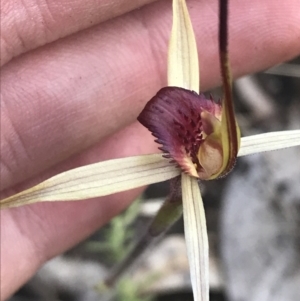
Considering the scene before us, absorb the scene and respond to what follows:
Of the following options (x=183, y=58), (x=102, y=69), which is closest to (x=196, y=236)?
(x=183, y=58)

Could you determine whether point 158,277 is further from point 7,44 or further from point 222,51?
point 222,51

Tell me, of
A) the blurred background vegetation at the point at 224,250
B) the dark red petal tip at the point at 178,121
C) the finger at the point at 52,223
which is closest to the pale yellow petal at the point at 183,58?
the dark red petal tip at the point at 178,121

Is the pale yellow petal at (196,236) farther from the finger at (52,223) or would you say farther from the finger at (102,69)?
the finger at (52,223)

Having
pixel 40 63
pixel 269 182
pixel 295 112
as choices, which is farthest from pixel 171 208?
pixel 295 112

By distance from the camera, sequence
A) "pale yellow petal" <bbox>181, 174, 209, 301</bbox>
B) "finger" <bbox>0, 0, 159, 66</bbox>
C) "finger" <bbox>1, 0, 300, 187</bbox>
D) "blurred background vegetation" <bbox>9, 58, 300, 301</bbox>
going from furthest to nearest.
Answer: "blurred background vegetation" <bbox>9, 58, 300, 301</bbox>, "finger" <bbox>1, 0, 300, 187</bbox>, "finger" <bbox>0, 0, 159, 66</bbox>, "pale yellow petal" <bbox>181, 174, 209, 301</bbox>

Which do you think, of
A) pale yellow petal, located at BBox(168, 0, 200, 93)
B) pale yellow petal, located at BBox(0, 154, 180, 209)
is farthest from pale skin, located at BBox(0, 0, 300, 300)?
pale yellow petal, located at BBox(0, 154, 180, 209)

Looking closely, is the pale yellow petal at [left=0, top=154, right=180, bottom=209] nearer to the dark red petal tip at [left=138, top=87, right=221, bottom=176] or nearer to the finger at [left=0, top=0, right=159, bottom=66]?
the dark red petal tip at [left=138, top=87, right=221, bottom=176]
